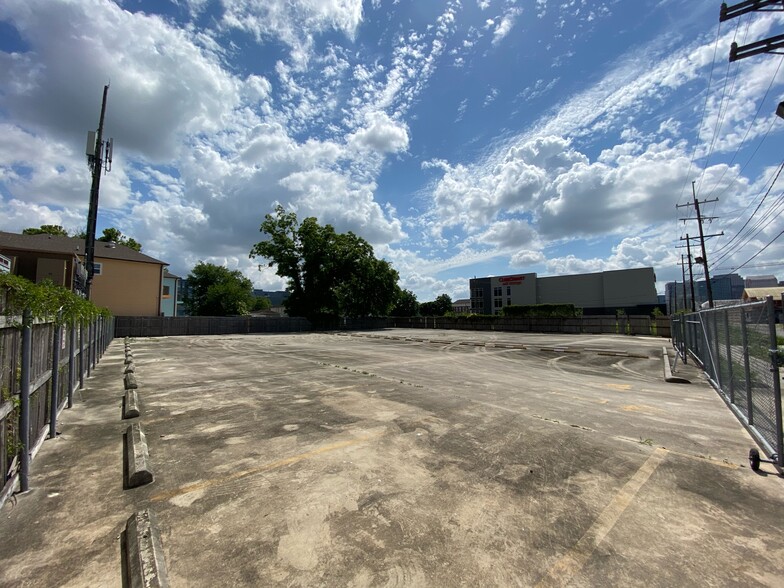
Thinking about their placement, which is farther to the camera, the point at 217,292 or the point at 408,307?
the point at 408,307

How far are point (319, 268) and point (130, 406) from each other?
3816cm

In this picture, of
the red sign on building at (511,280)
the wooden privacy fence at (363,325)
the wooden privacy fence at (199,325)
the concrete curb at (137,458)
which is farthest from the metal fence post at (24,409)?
the red sign on building at (511,280)

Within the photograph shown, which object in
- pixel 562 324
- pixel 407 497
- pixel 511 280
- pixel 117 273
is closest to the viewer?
pixel 407 497

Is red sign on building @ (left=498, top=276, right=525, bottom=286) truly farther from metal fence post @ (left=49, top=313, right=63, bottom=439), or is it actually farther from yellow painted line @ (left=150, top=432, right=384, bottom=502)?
metal fence post @ (left=49, top=313, right=63, bottom=439)

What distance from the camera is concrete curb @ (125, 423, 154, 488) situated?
3584mm

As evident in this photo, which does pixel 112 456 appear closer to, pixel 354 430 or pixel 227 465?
pixel 227 465

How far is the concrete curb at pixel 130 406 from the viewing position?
19.5 feet

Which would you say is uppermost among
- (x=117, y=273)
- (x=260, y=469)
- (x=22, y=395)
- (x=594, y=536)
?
(x=117, y=273)

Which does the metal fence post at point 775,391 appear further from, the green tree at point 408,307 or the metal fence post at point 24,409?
the green tree at point 408,307

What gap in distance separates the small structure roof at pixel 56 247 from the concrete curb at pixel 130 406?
20.0 meters

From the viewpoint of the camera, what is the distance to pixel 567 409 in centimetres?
671

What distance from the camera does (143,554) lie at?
96.6 inches

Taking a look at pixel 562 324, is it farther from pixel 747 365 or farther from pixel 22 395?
pixel 22 395

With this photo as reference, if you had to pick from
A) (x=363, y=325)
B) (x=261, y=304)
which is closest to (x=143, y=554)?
(x=363, y=325)
